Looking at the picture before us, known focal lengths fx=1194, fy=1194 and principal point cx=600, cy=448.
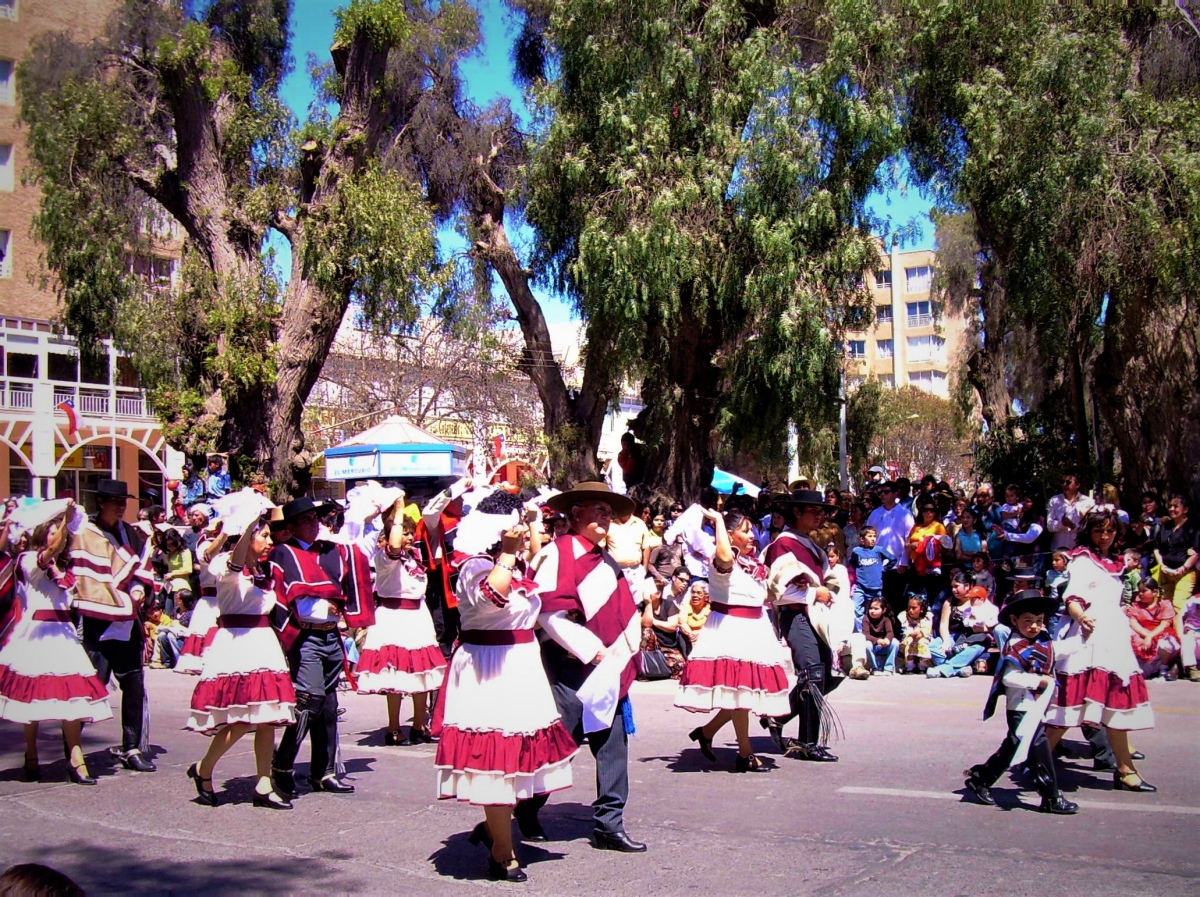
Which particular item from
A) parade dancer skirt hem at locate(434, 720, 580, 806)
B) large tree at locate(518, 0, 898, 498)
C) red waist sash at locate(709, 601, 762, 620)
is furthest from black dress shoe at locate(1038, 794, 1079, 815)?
large tree at locate(518, 0, 898, 498)

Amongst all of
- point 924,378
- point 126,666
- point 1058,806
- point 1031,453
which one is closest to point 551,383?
point 1031,453

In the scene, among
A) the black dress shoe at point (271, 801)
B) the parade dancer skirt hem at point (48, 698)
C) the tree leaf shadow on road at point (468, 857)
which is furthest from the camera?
the parade dancer skirt hem at point (48, 698)

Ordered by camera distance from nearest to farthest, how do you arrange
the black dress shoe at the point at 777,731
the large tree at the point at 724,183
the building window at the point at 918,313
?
the black dress shoe at the point at 777,731, the large tree at the point at 724,183, the building window at the point at 918,313

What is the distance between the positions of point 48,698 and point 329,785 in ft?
6.83

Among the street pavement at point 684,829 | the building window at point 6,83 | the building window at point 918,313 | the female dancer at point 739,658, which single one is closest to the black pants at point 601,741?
the street pavement at point 684,829

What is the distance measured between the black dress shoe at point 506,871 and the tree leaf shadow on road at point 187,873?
65 cm

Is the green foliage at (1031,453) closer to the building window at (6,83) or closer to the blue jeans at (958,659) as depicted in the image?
the blue jeans at (958,659)

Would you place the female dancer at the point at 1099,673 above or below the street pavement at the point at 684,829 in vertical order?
above

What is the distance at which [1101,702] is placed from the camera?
7598mm

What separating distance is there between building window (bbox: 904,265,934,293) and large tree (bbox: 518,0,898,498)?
50641 millimetres

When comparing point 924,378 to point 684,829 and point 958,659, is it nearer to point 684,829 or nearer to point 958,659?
point 958,659

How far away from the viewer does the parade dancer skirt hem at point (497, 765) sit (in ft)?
18.9

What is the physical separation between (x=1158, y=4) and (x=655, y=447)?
10027 millimetres

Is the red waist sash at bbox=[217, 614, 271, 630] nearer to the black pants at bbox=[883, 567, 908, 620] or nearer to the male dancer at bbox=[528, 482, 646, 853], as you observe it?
the male dancer at bbox=[528, 482, 646, 853]
